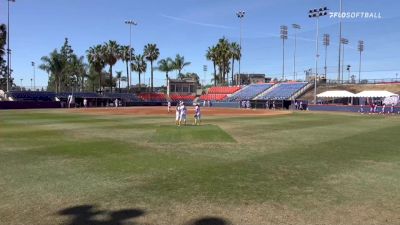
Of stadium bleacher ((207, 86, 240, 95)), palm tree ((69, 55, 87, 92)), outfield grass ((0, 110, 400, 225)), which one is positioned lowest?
outfield grass ((0, 110, 400, 225))

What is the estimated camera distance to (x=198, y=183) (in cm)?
961

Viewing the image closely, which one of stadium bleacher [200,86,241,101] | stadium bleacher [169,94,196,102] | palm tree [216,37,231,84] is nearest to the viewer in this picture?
stadium bleacher [200,86,241,101]

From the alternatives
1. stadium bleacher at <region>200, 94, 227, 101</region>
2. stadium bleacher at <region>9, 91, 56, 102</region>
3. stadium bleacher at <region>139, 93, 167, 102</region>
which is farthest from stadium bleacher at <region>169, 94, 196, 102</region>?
stadium bleacher at <region>9, 91, 56, 102</region>

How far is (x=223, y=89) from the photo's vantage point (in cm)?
9312

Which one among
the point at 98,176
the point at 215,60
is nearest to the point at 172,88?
the point at 215,60

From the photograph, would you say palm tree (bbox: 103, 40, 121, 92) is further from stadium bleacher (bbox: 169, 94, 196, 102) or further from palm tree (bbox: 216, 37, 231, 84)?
palm tree (bbox: 216, 37, 231, 84)

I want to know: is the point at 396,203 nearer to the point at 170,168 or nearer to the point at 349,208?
the point at 349,208

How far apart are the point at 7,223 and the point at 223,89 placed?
8721 centimetres

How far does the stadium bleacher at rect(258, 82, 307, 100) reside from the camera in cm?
7388

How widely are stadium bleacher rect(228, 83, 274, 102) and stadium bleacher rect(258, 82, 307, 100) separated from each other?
286 centimetres

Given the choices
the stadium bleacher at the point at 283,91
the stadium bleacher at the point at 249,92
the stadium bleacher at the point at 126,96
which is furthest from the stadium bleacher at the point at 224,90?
the stadium bleacher at the point at 126,96

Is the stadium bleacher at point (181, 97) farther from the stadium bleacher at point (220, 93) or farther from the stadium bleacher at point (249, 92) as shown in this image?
the stadium bleacher at point (249, 92)

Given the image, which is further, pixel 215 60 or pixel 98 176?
pixel 215 60

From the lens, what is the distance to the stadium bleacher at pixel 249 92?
81.4 m
